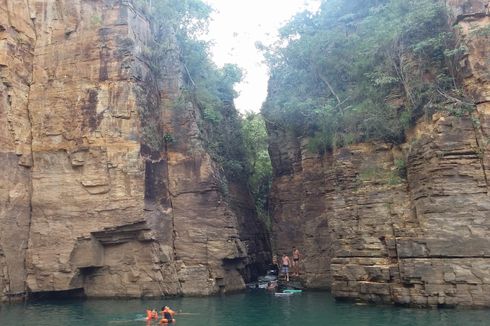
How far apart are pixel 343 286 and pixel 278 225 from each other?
33.1 feet

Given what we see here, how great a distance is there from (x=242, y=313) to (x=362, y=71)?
1206cm

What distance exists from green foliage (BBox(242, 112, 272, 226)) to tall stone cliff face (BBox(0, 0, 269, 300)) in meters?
9.80

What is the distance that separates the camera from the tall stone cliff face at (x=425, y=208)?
1545 centimetres

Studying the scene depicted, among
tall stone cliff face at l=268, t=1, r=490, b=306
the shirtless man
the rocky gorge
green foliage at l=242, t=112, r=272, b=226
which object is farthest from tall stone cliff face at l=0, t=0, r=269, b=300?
green foliage at l=242, t=112, r=272, b=226

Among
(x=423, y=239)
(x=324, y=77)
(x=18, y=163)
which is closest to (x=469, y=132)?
(x=423, y=239)

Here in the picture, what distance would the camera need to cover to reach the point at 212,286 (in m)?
22.7

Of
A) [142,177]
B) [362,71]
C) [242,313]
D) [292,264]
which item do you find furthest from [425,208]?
[142,177]

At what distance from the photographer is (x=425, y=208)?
1639 centimetres

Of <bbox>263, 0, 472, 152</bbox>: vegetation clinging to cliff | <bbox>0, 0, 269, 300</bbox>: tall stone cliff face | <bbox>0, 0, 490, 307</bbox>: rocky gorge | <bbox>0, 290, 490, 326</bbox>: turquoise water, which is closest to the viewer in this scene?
<bbox>0, 290, 490, 326</bbox>: turquoise water

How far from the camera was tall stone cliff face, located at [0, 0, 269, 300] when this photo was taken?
2164 centimetres

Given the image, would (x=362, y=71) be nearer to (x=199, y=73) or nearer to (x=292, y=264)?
(x=199, y=73)

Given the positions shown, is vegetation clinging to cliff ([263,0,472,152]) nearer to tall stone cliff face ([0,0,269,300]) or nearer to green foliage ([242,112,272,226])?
tall stone cliff face ([0,0,269,300])

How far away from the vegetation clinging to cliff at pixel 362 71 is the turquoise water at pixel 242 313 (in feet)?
22.7

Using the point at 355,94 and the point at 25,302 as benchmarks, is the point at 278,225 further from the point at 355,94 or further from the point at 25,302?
the point at 25,302
